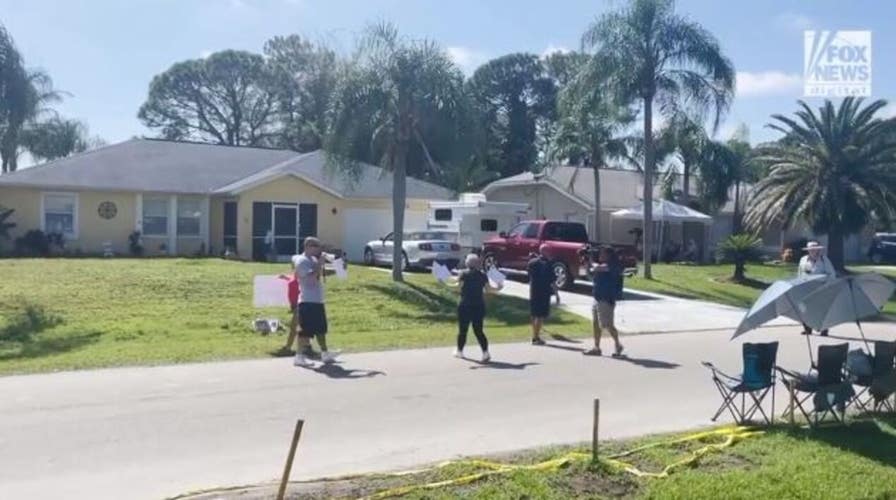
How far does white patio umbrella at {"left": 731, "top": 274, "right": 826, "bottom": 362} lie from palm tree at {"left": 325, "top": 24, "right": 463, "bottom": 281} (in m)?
14.1

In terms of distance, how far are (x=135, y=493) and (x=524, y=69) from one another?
224ft

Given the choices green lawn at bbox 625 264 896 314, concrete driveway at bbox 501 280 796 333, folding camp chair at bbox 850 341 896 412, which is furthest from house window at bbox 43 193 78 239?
folding camp chair at bbox 850 341 896 412

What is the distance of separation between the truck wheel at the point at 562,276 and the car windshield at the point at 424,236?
5978mm

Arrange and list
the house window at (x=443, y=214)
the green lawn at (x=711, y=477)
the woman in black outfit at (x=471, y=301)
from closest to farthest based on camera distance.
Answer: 1. the green lawn at (x=711, y=477)
2. the woman in black outfit at (x=471, y=301)
3. the house window at (x=443, y=214)

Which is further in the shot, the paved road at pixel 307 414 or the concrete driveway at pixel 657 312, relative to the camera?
the concrete driveway at pixel 657 312

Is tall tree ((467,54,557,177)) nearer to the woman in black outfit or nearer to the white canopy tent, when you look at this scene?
the white canopy tent

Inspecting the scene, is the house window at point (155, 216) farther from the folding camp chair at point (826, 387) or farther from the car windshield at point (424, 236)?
the folding camp chair at point (826, 387)

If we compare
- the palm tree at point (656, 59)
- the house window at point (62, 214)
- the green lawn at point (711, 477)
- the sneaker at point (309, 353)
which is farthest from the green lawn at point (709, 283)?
the green lawn at point (711, 477)

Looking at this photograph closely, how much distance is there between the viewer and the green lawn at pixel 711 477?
261 inches

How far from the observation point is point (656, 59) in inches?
1179

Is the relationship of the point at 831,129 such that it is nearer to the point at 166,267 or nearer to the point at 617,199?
the point at 617,199

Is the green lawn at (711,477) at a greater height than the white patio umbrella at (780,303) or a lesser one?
lesser

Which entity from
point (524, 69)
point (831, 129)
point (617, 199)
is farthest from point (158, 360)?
point (524, 69)

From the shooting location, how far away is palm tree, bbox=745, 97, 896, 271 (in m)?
33.1
